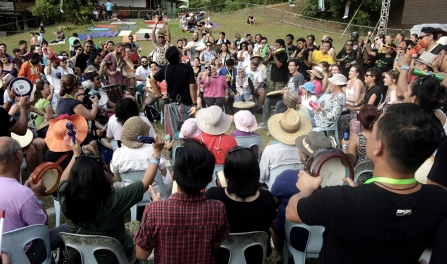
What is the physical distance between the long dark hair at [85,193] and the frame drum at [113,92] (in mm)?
5548

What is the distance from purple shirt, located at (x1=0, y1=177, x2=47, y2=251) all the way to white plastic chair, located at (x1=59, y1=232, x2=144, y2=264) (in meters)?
0.28

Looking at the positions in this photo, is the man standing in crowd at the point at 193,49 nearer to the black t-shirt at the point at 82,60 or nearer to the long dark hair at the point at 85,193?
the black t-shirt at the point at 82,60

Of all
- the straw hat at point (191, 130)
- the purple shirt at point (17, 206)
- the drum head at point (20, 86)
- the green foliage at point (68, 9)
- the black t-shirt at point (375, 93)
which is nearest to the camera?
the purple shirt at point (17, 206)

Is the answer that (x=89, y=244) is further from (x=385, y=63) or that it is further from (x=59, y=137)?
(x=385, y=63)

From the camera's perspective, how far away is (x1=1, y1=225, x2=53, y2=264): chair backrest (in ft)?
7.29

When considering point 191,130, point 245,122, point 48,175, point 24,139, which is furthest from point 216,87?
point 48,175

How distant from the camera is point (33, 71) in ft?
25.8

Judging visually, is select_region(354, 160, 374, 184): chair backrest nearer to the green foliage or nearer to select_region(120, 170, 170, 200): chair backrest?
select_region(120, 170, 170, 200): chair backrest

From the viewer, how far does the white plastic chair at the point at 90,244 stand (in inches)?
90.4

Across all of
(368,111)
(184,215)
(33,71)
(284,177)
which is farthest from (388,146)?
(33,71)

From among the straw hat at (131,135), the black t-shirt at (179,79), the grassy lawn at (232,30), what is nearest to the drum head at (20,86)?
the black t-shirt at (179,79)

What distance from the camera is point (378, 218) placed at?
4.69 feet

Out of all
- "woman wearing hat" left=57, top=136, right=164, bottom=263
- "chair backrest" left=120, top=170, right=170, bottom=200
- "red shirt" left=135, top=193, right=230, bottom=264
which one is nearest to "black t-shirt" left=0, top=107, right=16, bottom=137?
"chair backrest" left=120, top=170, right=170, bottom=200

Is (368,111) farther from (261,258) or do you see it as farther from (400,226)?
(400,226)
